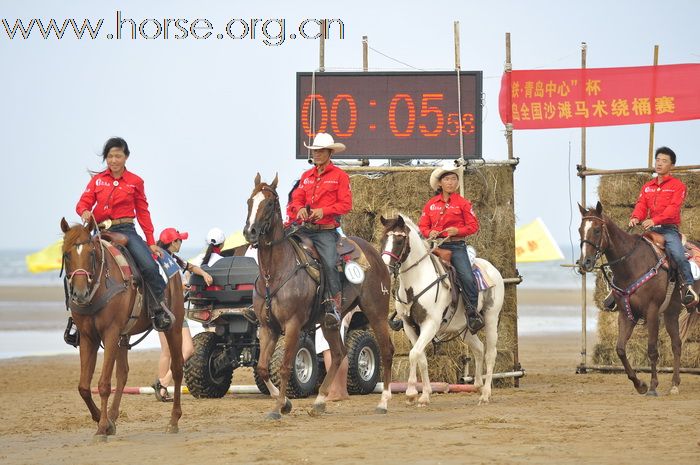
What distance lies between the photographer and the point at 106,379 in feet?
40.2

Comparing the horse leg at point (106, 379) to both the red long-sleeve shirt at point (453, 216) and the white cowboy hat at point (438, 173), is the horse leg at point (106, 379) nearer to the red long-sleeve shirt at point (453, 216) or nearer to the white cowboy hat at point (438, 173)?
the red long-sleeve shirt at point (453, 216)

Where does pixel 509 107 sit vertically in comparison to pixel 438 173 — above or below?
above

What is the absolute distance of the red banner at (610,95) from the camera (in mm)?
19719

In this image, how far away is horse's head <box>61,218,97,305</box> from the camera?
11992 mm

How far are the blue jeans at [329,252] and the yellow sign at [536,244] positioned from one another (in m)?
23.0

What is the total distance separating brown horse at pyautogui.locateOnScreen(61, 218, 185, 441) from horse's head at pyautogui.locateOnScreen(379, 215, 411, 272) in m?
3.30

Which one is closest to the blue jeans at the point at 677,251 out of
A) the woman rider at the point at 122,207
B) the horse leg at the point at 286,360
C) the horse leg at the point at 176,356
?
the horse leg at the point at 286,360

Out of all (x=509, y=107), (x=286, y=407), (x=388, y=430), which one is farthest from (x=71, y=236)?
(x=509, y=107)

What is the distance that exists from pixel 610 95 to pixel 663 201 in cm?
325

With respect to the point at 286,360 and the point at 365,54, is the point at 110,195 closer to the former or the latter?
the point at 286,360

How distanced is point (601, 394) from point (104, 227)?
7226 mm

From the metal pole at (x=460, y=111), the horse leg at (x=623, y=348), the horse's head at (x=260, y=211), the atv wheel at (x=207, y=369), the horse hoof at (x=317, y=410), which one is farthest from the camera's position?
the metal pole at (x=460, y=111)

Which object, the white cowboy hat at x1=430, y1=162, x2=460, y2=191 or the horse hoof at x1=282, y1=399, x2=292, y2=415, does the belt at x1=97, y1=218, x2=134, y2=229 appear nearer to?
the horse hoof at x1=282, y1=399, x2=292, y2=415

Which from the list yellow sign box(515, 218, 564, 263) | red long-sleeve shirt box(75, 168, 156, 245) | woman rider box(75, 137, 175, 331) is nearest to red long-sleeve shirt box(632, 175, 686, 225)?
woman rider box(75, 137, 175, 331)
